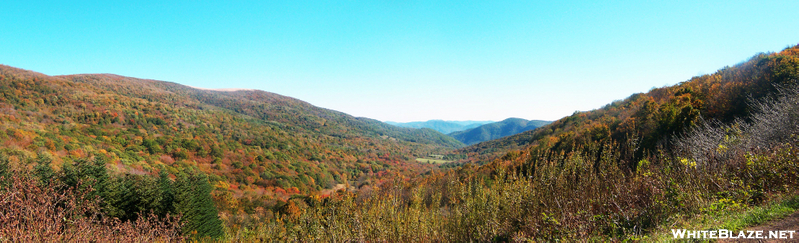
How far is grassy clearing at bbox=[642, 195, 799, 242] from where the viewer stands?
3.38 meters

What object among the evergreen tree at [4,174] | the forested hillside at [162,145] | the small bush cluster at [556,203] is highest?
the small bush cluster at [556,203]

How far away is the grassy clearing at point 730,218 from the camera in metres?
3.38

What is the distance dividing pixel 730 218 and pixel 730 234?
0.54 m

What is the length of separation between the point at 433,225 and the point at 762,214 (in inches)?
174

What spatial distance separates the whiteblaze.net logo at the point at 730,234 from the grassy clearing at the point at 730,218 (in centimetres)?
7

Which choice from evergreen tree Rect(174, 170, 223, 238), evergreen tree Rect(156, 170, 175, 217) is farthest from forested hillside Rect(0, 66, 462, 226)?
evergreen tree Rect(174, 170, 223, 238)

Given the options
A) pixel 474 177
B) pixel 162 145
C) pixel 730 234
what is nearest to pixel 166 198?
pixel 474 177

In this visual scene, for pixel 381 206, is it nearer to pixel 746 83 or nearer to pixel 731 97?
pixel 731 97

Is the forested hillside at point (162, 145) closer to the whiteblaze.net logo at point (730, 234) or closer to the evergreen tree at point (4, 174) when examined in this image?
the evergreen tree at point (4, 174)

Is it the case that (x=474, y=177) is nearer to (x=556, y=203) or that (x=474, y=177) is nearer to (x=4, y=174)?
(x=556, y=203)

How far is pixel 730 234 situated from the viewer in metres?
3.25

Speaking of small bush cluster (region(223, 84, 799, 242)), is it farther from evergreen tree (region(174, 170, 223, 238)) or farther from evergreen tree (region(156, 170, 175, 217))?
evergreen tree (region(156, 170, 175, 217))

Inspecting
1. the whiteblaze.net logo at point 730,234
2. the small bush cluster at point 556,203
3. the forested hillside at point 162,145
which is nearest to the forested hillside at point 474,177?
the small bush cluster at point 556,203

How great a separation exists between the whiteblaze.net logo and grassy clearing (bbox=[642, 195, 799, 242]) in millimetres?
70
